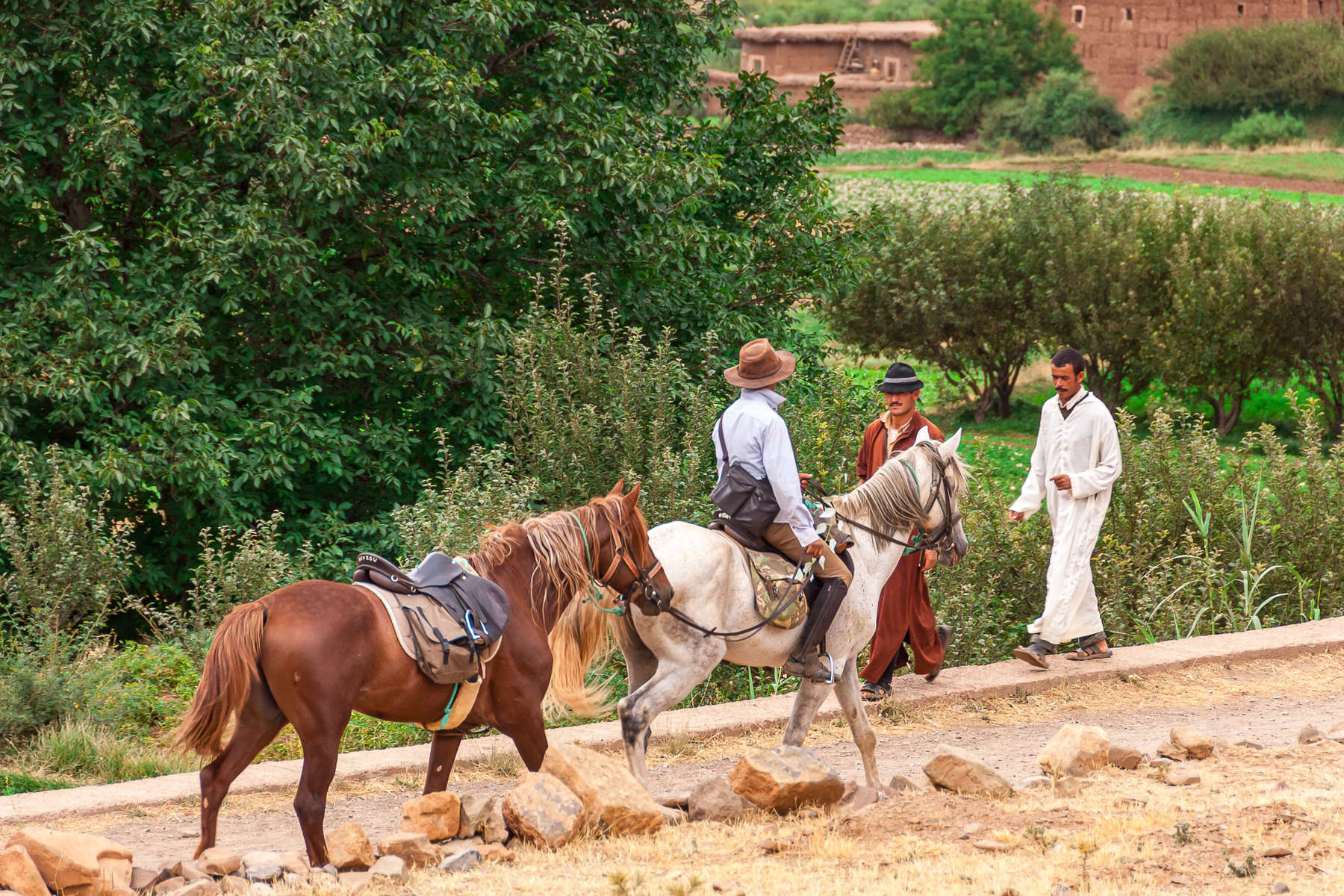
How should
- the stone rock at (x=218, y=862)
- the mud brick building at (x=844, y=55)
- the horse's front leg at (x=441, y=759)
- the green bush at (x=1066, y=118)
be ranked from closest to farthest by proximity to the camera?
the stone rock at (x=218, y=862) → the horse's front leg at (x=441, y=759) → the green bush at (x=1066, y=118) → the mud brick building at (x=844, y=55)

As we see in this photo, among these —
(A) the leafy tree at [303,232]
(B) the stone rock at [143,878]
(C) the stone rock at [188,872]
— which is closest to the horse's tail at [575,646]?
(C) the stone rock at [188,872]

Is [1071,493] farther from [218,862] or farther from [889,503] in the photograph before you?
[218,862]

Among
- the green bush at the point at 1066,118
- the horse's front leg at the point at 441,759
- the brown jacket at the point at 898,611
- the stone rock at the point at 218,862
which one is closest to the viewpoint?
the stone rock at the point at 218,862

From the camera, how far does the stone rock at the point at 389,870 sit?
5.43 metres

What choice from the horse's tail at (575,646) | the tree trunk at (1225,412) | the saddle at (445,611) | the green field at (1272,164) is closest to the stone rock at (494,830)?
the saddle at (445,611)

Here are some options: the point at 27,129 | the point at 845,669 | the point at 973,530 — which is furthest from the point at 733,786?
the point at 27,129

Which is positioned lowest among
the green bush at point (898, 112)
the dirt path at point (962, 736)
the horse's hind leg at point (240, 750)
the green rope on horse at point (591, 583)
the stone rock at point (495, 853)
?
the dirt path at point (962, 736)

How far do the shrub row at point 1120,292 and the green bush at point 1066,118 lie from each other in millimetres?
48885

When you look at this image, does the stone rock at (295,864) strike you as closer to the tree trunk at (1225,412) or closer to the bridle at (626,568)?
the bridle at (626,568)

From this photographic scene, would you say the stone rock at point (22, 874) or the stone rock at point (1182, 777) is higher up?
the stone rock at point (22, 874)

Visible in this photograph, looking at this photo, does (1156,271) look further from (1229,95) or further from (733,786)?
(1229,95)

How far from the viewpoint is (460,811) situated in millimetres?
5973

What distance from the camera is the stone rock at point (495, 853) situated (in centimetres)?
578

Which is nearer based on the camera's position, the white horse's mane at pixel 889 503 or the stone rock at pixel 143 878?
the stone rock at pixel 143 878
